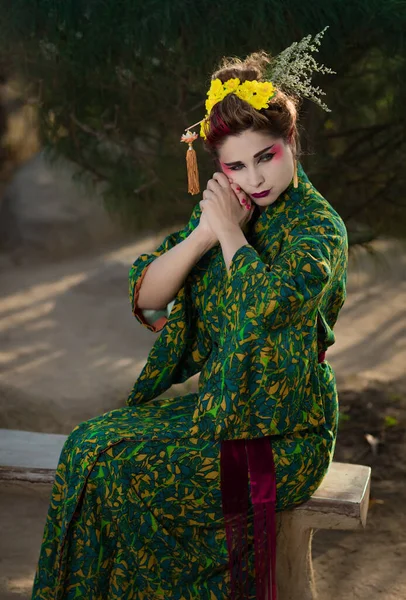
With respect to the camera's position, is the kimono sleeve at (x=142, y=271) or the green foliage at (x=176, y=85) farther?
the green foliage at (x=176, y=85)

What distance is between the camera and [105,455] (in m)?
2.78

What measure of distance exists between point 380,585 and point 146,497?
133 cm

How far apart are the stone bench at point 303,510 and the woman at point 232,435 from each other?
84 millimetres

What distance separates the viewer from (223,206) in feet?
9.29

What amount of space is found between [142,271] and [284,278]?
0.57m

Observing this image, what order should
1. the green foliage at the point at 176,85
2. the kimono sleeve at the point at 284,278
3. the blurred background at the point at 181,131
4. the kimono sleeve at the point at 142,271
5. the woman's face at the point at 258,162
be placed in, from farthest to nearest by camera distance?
the green foliage at the point at 176,85 < the blurred background at the point at 181,131 < the kimono sleeve at the point at 142,271 < the woman's face at the point at 258,162 < the kimono sleeve at the point at 284,278

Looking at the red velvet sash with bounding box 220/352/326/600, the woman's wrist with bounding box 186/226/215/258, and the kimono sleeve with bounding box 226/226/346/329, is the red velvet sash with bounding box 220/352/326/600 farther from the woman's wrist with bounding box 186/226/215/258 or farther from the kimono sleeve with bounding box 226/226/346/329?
the woman's wrist with bounding box 186/226/215/258

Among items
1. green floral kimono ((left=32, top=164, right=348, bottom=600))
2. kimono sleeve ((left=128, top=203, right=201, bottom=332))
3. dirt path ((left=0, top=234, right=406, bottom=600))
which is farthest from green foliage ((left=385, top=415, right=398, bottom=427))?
kimono sleeve ((left=128, top=203, right=201, bottom=332))

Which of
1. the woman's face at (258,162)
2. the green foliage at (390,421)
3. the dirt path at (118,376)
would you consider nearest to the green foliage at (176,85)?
the dirt path at (118,376)

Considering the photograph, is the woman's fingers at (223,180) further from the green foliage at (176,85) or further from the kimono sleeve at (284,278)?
the green foliage at (176,85)

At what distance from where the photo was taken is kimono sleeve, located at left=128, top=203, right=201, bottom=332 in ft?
9.93

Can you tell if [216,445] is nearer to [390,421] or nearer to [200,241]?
[200,241]

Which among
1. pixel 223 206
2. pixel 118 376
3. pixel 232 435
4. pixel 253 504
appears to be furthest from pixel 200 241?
pixel 118 376

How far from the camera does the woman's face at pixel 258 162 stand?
2721 millimetres
